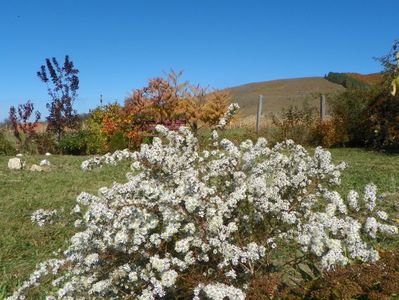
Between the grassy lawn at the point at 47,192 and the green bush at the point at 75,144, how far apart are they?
213 centimetres

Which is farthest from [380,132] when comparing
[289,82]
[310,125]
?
[289,82]

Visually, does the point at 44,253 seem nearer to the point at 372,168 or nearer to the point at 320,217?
the point at 320,217

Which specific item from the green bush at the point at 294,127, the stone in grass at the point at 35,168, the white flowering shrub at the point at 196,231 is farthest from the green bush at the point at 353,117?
the white flowering shrub at the point at 196,231

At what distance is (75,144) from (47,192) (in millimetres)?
8007

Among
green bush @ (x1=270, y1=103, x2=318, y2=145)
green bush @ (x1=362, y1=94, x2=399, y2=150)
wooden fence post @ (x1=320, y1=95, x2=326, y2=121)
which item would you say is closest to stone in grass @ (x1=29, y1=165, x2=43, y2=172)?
green bush @ (x1=270, y1=103, x2=318, y2=145)

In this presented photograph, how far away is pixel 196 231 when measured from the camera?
3.18 m

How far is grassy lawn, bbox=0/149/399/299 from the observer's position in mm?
5199

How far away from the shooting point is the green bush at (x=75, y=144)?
16.4 meters

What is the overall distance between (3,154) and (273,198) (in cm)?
1443

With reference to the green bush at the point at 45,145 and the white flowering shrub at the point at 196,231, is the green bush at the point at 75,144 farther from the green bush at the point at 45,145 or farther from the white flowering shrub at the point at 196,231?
the white flowering shrub at the point at 196,231

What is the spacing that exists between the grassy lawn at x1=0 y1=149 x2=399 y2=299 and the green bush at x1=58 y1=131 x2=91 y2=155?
213cm

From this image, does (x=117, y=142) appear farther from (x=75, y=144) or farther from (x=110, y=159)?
(x=110, y=159)

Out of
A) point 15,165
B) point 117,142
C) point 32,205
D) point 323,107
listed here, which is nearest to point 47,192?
point 32,205

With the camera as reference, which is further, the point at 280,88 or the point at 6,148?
the point at 280,88
